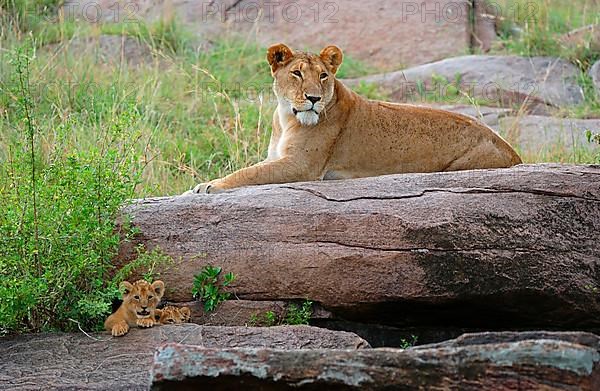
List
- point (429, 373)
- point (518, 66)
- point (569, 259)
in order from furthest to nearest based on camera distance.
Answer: point (518, 66), point (569, 259), point (429, 373)

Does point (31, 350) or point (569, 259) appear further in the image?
point (569, 259)

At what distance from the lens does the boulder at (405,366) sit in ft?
12.0

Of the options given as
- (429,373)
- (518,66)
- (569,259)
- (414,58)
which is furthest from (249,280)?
(414,58)

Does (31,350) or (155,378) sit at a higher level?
(155,378)

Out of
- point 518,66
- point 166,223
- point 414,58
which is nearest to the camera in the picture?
point 166,223

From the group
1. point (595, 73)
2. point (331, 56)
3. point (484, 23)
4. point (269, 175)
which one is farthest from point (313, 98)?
point (484, 23)

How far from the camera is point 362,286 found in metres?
5.75

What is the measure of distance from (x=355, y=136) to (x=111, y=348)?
2268 millimetres

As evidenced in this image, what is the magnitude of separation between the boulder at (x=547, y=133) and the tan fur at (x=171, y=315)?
4.50 meters

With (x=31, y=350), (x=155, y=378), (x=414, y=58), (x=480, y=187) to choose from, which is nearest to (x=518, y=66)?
(x=414, y=58)

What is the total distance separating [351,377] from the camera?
380 cm

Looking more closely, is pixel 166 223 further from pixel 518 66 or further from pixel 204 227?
pixel 518 66

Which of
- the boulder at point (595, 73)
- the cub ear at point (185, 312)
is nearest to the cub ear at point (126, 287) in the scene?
the cub ear at point (185, 312)

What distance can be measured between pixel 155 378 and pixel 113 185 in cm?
214
